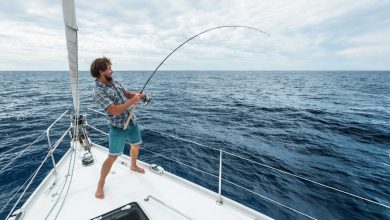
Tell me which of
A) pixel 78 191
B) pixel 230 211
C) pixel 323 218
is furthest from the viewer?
pixel 323 218

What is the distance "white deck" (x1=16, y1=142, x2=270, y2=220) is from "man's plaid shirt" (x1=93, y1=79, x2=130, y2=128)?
1.00m

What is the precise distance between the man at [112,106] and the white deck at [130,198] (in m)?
0.26

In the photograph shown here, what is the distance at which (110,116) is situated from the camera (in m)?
2.98

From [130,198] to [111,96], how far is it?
4.65 ft

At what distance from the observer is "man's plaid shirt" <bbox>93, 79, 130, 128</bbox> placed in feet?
8.91

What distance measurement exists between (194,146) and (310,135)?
577 centimetres

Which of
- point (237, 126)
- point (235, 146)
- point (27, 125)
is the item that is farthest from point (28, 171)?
point (237, 126)

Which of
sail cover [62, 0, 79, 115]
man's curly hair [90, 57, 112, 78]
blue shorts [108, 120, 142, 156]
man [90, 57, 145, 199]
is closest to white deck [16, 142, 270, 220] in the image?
man [90, 57, 145, 199]

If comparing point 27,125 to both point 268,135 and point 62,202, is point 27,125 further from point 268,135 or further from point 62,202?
point 268,135

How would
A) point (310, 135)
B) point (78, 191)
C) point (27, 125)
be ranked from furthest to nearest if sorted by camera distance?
1. point (27, 125)
2. point (310, 135)
3. point (78, 191)

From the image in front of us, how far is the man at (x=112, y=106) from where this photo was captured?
2.72 metres

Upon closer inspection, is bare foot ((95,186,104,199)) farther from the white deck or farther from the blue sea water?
the blue sea water

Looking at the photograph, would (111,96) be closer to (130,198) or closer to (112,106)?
(112,106)

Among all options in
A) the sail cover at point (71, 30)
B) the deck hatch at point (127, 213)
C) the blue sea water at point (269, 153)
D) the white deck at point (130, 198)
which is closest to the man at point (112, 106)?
the white deck at point (130, 198)
